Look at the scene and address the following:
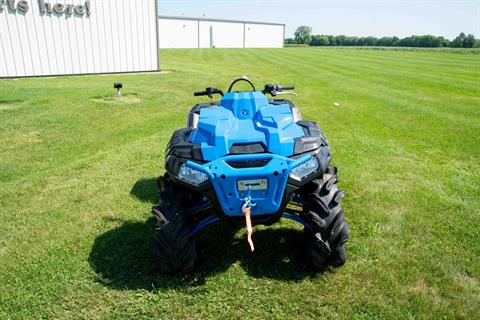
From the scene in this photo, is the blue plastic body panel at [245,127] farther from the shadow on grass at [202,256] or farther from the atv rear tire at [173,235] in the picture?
the shadow on grass at [202,256]

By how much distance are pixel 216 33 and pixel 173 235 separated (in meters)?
71.1

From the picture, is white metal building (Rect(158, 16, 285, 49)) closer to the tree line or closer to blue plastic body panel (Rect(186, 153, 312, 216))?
the tree line

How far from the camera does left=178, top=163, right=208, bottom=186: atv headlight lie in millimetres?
2801

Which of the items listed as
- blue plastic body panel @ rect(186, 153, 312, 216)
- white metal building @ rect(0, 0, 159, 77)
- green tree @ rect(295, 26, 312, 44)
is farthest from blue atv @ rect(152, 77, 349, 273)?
green tree @ rect(295, 26, 312, 44)

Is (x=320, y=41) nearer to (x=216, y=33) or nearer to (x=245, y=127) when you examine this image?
(x=216, y=33)

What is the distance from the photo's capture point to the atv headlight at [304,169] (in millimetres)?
2846

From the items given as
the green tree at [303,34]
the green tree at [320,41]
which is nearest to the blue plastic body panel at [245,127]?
the green tree at [320,41]

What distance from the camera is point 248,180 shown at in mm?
2752

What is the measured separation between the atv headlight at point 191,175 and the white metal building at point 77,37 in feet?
45.0

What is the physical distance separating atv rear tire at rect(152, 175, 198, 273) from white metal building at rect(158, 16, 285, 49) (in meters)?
57.4

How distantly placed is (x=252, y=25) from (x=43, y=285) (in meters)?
80.9

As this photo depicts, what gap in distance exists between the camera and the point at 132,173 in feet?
17.7

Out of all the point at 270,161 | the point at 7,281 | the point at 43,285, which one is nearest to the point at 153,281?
the point at 43,285

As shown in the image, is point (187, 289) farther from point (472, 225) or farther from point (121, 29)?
point (121, 29)
